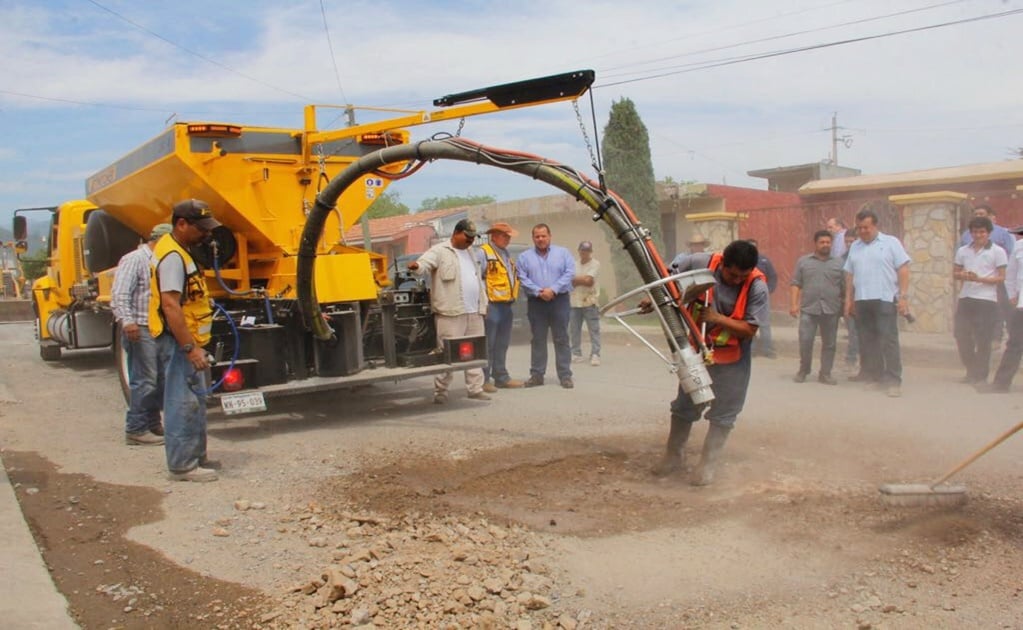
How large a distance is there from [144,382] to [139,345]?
0.33 m

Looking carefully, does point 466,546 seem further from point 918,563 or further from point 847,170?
point 847,170

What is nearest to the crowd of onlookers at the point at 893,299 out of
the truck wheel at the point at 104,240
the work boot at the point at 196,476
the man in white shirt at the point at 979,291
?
the man in white shirt at the point at 979,291

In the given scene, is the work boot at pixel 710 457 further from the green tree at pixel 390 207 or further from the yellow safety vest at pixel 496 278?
the green tree at pixel 390 207

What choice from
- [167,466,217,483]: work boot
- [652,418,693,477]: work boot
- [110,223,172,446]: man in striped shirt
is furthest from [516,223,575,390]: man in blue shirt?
[167,466,217,483]: work boot

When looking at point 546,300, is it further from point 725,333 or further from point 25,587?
point 25,587

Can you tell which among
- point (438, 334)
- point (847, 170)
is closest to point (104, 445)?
point (438, 334)

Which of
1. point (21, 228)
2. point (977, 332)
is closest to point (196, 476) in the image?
point (977, 332)

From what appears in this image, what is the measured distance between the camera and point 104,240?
10703 mm

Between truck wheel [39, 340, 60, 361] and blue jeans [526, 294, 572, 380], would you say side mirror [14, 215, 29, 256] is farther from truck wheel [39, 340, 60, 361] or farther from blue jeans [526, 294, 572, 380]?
blue jeans [526, 294, 572, 380]

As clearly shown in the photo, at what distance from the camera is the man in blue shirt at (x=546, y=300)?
31.2 ft

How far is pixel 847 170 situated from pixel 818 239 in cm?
2157

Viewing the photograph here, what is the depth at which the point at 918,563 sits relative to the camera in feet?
13.1

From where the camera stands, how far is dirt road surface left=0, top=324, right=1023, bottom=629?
143 inches

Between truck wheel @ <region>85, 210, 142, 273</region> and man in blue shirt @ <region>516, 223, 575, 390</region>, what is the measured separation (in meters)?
5.43
